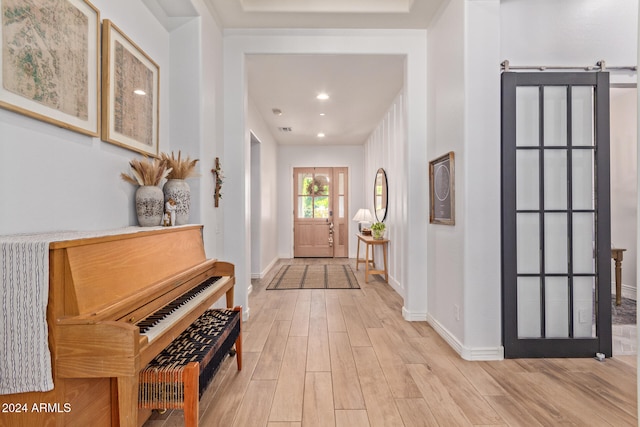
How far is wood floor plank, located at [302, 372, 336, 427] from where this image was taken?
1.79 metres

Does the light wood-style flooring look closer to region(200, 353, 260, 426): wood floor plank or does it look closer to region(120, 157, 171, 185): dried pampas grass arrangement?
region(200, 353, 260, 426): wood floor plank

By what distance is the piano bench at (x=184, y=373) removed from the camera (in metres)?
1.43

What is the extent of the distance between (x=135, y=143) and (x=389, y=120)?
400 centimetres

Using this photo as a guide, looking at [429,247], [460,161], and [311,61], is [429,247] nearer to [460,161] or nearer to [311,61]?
[460,161]

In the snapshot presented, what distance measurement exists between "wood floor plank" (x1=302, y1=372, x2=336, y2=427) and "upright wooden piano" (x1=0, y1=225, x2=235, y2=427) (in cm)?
85

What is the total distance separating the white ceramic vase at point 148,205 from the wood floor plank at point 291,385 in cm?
131

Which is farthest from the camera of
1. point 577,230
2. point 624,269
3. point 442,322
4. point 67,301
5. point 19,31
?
point 624,269

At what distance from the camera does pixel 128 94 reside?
2.09 m

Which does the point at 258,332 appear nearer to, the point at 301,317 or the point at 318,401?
the point at 301,317

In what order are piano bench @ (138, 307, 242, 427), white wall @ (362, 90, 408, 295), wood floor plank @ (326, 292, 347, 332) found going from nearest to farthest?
1. piano bench @ (138, 307, 242, 427)
2. wood floor plank @ (326, 292, 347, 332)
3. white wall @ (362, 90, 408, 295)

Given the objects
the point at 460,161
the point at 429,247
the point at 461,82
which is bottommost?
the point at 429,247

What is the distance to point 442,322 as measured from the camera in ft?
9.97

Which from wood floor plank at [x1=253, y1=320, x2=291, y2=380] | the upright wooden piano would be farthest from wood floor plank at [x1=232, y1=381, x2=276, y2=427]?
the upright wooden piano

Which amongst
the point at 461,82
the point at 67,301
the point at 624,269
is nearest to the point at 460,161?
the point at 461,82
